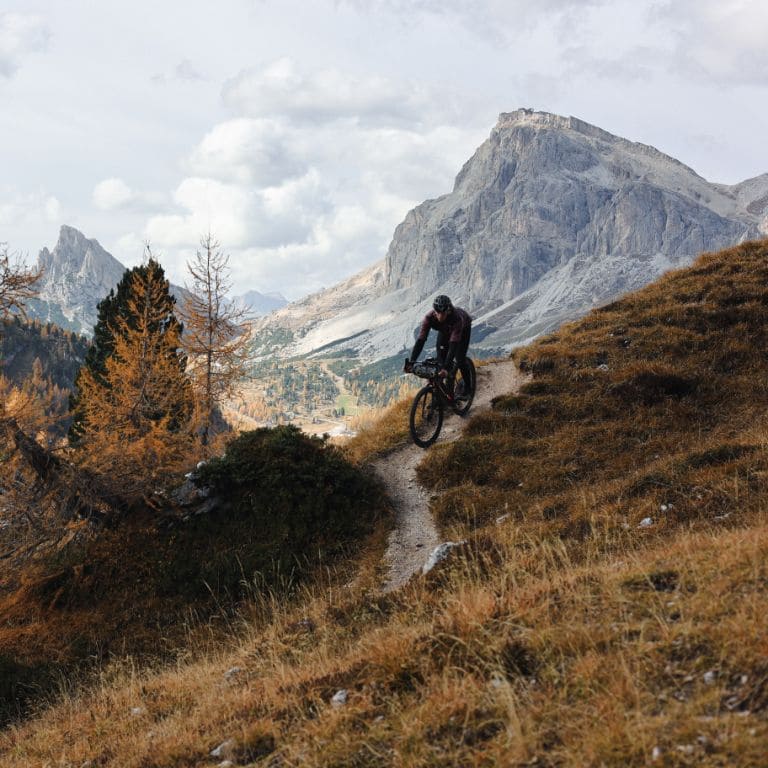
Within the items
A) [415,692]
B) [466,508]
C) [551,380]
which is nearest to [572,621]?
[415,692]

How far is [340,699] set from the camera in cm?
579

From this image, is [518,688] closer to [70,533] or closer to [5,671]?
[5,671]

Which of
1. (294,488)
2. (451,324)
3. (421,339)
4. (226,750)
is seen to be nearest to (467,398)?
(451,324)

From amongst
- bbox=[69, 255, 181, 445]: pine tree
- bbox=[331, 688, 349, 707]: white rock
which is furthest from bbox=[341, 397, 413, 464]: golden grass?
bbox=[69, 255, 181, 445]: pine tree

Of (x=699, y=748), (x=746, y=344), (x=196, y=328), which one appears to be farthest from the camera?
(x=196, y=328)

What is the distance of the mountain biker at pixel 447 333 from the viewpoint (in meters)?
16.6

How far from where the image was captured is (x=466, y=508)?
44.2ft

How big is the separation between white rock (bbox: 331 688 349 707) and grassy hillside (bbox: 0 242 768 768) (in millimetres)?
34

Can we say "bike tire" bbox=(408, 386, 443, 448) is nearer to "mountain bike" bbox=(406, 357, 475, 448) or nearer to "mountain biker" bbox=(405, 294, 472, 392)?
"mountain bike" bbox=(406, 357, 475, 448)

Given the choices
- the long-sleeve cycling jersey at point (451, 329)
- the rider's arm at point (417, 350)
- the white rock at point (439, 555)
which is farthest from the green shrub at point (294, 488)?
the long-sleeve cycling jersey at point (451, 329)

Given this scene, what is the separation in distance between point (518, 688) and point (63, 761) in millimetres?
5291

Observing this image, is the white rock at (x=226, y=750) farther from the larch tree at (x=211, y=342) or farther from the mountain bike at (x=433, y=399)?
the larch tree at (x=211, y=342)

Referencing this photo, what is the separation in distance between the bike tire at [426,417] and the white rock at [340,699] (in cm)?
1146

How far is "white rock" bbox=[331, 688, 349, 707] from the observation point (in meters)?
5.71
